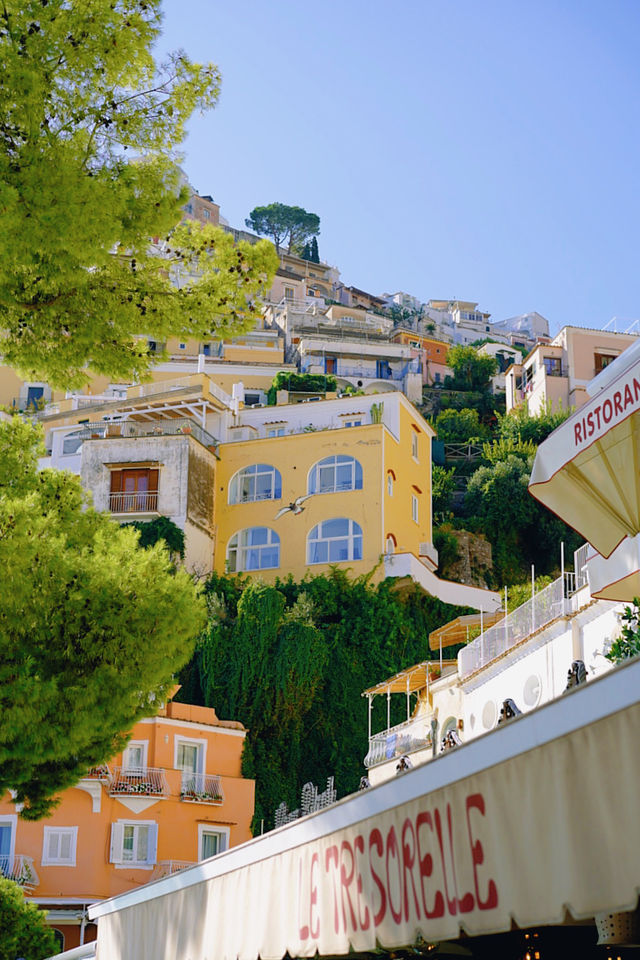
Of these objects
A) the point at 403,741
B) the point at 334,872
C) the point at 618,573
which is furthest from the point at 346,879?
the point at 403,741

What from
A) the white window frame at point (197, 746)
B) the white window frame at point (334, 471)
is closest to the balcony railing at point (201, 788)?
the white window frame at point (197, 746)

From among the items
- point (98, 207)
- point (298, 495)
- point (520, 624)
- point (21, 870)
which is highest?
point (298, 495)

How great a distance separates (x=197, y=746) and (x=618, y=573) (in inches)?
1049

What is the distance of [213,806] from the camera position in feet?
110

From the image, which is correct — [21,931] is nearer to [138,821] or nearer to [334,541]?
[138,821]

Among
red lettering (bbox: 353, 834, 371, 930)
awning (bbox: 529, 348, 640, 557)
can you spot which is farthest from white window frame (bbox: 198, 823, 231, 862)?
red lettering (bbox: 353, 834, 371, 930)

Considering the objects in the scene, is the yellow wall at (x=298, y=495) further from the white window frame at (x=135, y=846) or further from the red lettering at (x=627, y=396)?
the red lettering at (x=627, y=396)

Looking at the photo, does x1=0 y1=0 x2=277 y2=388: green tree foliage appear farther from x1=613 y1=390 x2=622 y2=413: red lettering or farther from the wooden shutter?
the wooden shutter

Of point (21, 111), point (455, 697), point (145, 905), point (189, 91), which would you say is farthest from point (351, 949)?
point (455, 697)

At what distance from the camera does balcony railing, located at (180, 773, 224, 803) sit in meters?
32.9

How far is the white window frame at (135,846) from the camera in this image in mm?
31359

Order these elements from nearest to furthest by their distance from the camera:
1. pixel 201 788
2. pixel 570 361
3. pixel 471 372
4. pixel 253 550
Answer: pixel 201 788 → pixel 253 550 → pixel 570 361 → pixel 471 372

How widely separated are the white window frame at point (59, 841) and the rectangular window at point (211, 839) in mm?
3498

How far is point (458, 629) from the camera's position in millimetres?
35938
